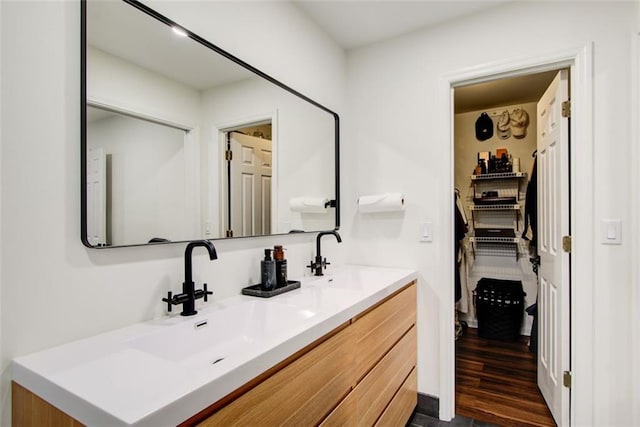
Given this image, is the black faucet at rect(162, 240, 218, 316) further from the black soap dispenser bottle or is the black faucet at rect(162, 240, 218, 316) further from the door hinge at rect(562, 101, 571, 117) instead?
the door hinge at rect(562, 101, 571, 117)

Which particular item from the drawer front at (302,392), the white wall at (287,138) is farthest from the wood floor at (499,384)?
the white wall at (287,138)

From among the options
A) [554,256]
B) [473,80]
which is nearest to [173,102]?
[473,80]

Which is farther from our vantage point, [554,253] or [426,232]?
[426,232]

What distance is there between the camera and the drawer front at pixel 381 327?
140cm

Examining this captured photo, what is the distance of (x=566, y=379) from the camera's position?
1.86 m

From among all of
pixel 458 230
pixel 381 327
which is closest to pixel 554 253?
pixel 381 327

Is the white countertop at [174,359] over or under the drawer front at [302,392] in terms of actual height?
over

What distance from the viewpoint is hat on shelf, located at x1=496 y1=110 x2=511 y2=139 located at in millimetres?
3625

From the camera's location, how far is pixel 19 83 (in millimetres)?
876

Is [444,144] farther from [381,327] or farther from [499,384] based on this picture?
[499,384]

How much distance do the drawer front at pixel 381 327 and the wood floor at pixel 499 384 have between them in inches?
30.4

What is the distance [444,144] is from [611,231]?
95 cm

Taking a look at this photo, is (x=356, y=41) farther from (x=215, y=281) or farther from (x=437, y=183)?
(x=215, y=281)

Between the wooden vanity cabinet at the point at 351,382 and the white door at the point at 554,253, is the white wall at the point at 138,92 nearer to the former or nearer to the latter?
the wooden vanity cabinet at the point at 351,382
